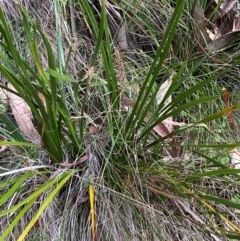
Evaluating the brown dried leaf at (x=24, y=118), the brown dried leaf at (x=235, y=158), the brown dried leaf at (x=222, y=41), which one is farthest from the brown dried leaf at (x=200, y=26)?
the brown dried leaf at (x=24, y=118)

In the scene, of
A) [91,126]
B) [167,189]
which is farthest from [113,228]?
[91,126]

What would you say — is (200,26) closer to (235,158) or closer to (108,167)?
(235,158)

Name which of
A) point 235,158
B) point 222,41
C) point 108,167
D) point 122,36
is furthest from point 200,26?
point 108,167

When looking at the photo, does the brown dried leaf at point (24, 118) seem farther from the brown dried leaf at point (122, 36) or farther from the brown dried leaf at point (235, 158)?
the brown dried leaf at point (235, 158)

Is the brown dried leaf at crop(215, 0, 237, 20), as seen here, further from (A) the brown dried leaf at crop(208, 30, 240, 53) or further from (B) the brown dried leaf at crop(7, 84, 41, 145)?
(B) the brown dried leaf at crop(7, 84, 41, 145)

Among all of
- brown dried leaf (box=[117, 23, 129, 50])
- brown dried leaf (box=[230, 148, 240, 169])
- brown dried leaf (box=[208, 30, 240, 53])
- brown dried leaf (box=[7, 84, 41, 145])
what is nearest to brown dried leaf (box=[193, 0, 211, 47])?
brown dried leaf (box=[208, 30, 240, 53])

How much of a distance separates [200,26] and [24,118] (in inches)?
25.2

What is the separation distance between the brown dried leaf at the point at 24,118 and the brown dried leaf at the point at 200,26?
608mm

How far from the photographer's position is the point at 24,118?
3.44 feet

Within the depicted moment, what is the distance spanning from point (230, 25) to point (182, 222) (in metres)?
0.69

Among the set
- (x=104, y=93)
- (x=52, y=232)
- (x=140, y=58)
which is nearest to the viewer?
(x=52, y=232)

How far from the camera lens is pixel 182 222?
1029 millimetres

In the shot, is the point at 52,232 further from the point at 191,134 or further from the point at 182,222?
the point at 191,134

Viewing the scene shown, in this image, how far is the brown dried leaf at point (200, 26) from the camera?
1259 mm
